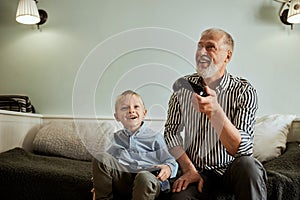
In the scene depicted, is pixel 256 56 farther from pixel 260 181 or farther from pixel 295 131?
pixel 260 181

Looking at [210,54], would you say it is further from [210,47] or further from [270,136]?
[270,136]

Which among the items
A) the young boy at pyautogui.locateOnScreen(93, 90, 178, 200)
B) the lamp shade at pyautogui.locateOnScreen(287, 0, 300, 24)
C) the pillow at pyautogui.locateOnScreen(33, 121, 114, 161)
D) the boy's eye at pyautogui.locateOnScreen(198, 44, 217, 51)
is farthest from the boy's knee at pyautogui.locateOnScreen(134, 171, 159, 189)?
the lamp shade at pyautogui.locateOnScreen(287, 0, 300, 24)

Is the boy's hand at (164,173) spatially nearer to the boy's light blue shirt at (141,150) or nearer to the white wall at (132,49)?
the boy's light blue shirt at (141,150)

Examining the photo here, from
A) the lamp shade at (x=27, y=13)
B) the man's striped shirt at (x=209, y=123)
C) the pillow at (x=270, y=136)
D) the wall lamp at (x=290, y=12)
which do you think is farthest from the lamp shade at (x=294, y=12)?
the lamp shade at (x=27, y=13)

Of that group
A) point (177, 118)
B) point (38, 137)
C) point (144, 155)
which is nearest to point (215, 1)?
point (177, 118)

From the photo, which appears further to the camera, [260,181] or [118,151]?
[118,151]

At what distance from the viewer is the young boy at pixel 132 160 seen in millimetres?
1104

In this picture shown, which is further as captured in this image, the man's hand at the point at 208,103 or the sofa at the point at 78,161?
the sofa at the point at 78,161

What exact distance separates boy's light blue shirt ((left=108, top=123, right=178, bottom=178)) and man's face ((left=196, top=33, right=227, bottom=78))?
0.30m

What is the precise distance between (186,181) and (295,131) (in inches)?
35.9

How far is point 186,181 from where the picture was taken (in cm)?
112

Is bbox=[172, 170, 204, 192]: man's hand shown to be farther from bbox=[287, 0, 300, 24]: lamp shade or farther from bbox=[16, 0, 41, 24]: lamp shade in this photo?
bbox=[16, 0, 41, 24]: lamp shade

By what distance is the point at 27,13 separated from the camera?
6.75ft

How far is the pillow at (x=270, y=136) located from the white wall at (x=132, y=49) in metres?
0.16
